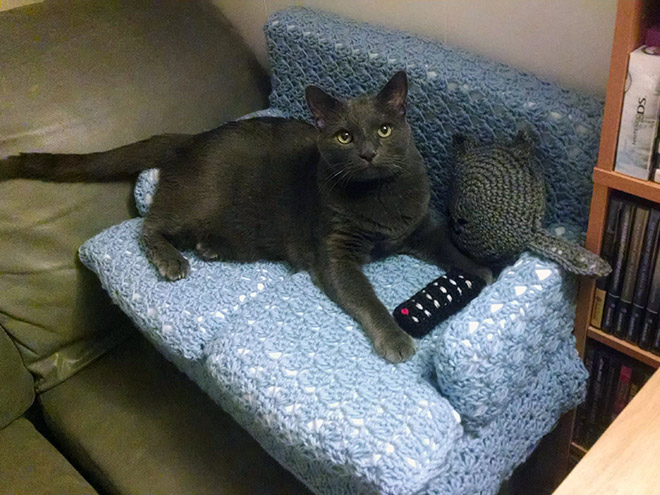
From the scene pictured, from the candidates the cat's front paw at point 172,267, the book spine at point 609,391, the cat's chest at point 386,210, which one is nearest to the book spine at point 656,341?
the book spine at point 609,391

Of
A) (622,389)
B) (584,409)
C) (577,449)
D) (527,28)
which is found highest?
(527,28)

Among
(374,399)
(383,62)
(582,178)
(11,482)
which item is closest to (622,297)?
→ (582,178)

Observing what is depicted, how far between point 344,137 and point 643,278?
1.96 ft

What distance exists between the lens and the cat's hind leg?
1.19m

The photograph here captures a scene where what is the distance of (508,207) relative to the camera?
3.29ft

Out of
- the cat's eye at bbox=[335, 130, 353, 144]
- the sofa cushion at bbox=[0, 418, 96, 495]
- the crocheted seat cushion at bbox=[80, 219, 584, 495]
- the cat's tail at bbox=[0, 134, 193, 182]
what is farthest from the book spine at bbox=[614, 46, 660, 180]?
Result: the sofa cushion at bbox=[0, 418, 96, 495]

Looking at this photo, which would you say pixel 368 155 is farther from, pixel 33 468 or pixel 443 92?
pixel 33 468

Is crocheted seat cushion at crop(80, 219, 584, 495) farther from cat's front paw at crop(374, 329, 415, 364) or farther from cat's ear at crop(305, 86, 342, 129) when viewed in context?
cat's ear at crop(305, 86, 342, 129)

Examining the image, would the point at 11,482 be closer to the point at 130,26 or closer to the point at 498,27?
the point at 130,26

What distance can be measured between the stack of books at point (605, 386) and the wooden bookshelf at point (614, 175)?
0.03 meters

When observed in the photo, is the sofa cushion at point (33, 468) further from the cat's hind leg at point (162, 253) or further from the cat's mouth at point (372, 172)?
the cat's mouth at point (372, 172)

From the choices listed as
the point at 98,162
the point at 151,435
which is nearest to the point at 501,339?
the point at 151,435

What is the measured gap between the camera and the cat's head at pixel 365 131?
1081 mm

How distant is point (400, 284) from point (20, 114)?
3.09ft
